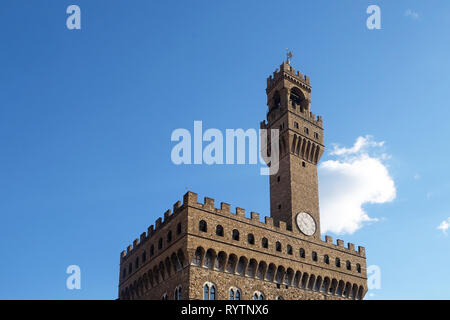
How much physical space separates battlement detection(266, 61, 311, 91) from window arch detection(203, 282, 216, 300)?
93.9ft

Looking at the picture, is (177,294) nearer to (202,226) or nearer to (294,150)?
(202,226)

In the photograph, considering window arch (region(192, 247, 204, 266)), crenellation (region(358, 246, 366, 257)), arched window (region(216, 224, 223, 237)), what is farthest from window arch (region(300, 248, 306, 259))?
window arch (region(192, 247, 204, 266))

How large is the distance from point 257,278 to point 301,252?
6.59 metres

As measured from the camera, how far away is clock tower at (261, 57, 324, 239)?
5475cm

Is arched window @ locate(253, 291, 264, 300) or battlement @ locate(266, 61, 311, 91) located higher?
battlement @ locate(266, 61, 311, 91)

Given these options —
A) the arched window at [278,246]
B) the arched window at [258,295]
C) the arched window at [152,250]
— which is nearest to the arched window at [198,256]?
the arched window at [258,295]

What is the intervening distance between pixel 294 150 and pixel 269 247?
43.3 feet

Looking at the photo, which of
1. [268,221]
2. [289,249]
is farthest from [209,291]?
[289,249]

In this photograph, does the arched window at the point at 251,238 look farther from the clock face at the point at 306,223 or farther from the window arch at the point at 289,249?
the clock face at the point at 306,223

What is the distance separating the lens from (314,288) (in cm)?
5181

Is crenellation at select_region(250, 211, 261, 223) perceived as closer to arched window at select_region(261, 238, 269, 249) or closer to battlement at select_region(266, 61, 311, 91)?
arched window at select_region(261, 238, 269, 249)

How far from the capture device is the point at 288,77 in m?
62.2

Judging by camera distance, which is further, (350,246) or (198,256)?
(350,246)
